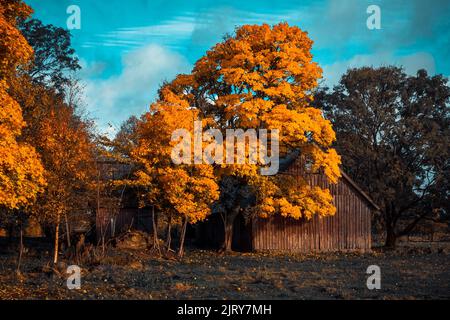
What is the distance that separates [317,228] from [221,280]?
18589 mm

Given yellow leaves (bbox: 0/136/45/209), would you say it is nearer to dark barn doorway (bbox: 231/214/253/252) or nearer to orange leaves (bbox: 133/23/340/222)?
orange leaves (bbox: 133/23/340/222)

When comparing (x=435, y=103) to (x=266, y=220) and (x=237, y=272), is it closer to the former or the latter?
(x=266, y=220)

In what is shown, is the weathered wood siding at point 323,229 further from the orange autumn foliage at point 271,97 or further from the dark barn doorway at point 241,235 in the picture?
the orange autumn foliage at point 271,97

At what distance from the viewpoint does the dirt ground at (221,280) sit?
56.0 ft

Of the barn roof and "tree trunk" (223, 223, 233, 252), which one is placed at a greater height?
the barn roof

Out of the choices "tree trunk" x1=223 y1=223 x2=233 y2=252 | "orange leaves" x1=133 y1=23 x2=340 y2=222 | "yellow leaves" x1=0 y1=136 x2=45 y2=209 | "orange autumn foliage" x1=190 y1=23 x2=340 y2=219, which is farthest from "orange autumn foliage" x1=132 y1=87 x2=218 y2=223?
"yellow leaves" x1=0 y1=136 x2=45 y2=209

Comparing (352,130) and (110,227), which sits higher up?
(352,130)

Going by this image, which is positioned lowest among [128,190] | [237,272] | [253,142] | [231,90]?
[237,272]

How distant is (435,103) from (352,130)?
7.21m

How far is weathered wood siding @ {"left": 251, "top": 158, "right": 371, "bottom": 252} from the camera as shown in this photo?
37.0 meters

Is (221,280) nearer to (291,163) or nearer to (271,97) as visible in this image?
(271,97)

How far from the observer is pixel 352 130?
44.1m

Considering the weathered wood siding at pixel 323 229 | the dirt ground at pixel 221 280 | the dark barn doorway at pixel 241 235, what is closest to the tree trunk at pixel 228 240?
the dark barn doorway at pixel 241 235

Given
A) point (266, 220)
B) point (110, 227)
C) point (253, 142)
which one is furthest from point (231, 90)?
point (110, 227)
